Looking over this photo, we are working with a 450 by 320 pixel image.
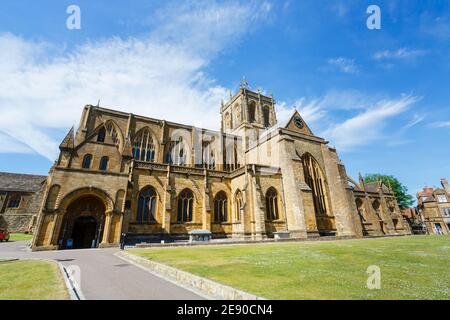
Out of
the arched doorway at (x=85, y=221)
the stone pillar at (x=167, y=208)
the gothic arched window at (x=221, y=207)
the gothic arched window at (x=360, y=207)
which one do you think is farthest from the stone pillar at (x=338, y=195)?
the arched doorway at (x=85, y=221)

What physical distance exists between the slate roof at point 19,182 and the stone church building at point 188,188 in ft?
87.8

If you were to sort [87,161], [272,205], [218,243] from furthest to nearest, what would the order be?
Answer: [272,205], [87,161], [218,243]

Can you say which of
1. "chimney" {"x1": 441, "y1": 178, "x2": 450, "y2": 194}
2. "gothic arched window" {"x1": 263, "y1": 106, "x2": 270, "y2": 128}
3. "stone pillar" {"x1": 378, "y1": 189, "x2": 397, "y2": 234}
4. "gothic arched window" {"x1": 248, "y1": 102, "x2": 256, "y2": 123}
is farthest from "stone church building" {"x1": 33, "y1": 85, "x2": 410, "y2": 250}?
"chimney" {"x1": 441, "y1": 178, "x2": 450, "y2": 194}

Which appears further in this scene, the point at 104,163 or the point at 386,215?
the point at 386,215

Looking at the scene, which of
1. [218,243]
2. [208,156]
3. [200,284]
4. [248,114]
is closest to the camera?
[200,284]

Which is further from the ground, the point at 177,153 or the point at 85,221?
the point at 177,153

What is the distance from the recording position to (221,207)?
26.3 meters

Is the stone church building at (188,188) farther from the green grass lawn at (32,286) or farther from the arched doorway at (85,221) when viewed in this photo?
the green grass lawn at (32,286)

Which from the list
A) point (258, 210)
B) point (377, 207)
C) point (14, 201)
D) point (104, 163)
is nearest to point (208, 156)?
point (258, 210)

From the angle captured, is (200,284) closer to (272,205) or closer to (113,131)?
(272,205)

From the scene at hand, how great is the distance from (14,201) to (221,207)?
4139 cm
